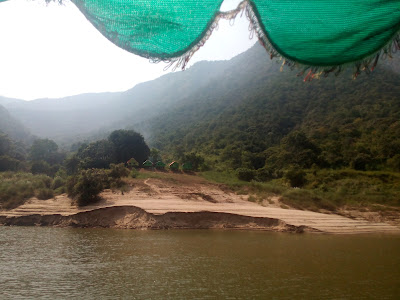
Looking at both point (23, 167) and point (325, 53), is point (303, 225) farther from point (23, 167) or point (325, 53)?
point (23, 167)

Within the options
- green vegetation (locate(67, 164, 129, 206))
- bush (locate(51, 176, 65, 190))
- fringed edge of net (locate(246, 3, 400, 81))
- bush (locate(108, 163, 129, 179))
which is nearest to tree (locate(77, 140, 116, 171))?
bush (locate(51, 176, 65, 190))

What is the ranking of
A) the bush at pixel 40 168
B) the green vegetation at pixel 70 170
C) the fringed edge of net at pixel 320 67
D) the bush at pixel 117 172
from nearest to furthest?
1. the fringed edge of net at pixel 320 67
2. the green vegetation at pixel 70 170
3. the bush at pixel 117 172
4. the bush at pixel 40 168

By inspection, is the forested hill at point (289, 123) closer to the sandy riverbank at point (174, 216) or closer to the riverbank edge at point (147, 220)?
the sandy riverbank at point (174, 216)

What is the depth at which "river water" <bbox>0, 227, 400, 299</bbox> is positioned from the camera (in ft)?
19.7

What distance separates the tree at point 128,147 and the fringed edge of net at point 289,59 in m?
31.4

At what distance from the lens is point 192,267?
7664mm

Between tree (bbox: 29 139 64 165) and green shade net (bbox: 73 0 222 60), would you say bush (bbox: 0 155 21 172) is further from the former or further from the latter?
green shade net (bbox: 73 0 222 60)

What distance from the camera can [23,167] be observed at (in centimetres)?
3162

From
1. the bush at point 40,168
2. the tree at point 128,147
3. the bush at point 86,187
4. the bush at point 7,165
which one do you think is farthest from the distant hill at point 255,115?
the bush at point 7,165

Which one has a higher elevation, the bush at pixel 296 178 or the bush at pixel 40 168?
the bush at pixel 40 168

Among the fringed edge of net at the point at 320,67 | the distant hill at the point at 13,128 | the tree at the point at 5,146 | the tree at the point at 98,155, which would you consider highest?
the distant hill at the point at 13,128

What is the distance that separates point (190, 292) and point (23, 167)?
3297cm

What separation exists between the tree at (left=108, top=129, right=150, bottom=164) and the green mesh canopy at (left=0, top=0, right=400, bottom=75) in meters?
31.3

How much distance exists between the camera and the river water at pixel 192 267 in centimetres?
601
